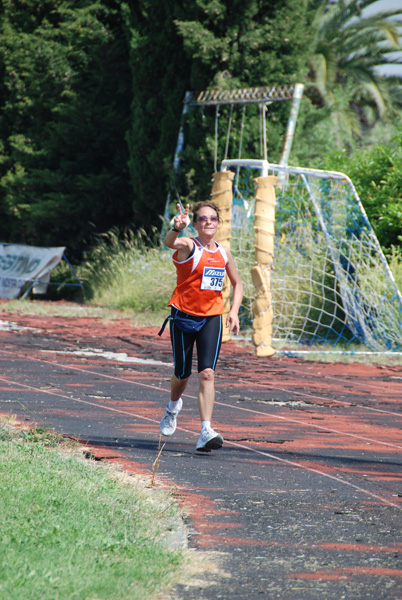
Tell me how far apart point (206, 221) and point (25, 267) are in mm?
14868

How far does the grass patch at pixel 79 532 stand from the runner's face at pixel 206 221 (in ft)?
6.06

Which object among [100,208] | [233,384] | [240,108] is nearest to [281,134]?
[240,108]

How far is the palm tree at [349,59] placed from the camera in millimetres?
27578

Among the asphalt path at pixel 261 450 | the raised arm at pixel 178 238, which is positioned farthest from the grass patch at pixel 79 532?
the raised arm at pixel 178 238

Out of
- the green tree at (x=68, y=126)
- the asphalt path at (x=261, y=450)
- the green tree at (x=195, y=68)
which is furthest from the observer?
the green tree at (x=68, y=126)

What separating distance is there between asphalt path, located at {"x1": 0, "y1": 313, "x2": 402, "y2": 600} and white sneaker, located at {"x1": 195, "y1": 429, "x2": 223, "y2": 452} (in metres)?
0.09

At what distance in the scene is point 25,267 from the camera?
20.3 metres

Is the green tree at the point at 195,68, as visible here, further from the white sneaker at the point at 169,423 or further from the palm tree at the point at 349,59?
the white sneaker at the point at 169,423

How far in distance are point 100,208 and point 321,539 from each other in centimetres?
1727

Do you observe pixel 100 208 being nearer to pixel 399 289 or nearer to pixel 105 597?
pixel 399 289

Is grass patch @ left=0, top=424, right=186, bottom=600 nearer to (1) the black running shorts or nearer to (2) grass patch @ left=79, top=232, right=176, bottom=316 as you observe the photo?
(1) the black running shorts

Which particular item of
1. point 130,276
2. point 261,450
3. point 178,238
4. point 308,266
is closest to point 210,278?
point 178,238

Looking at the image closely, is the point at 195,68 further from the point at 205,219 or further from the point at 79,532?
the point at 79,532

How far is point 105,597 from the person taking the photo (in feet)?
10.4
